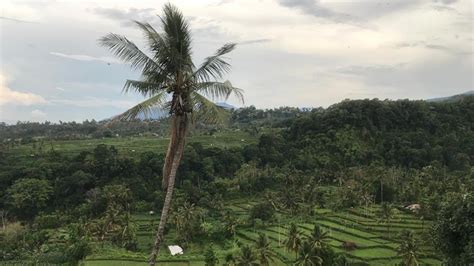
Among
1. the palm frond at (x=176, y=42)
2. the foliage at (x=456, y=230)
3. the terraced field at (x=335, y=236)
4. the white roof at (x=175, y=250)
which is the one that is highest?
the palm frond at (x=176, y=42)

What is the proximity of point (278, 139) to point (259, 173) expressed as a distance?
728 inches

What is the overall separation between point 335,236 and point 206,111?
128 ft

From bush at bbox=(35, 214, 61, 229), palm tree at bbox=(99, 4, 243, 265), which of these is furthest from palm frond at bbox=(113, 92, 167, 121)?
bush at bbox=(35, 214, 61, 229)

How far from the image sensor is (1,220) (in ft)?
209

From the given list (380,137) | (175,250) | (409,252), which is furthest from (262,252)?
(380,137)

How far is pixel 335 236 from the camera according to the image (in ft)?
157

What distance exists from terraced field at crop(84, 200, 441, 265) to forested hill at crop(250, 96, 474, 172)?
26.1 metres

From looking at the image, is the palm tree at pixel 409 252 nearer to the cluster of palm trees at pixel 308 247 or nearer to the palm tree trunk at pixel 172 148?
the cluster of palm trees at pixel 308 247

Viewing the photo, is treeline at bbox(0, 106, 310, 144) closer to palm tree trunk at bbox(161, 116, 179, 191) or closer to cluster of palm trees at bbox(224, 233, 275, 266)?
cluster of palm trees at bbox(224, 233, 275, 266)

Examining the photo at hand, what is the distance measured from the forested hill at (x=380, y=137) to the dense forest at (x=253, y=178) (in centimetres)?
21

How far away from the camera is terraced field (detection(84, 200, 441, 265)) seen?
41281 millimetres

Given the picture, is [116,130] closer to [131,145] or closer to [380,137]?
[131,145]

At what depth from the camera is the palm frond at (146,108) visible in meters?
11.7

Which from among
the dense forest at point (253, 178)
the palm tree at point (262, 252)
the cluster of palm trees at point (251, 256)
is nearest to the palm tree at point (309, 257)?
the dense forest at point (253, 178)
